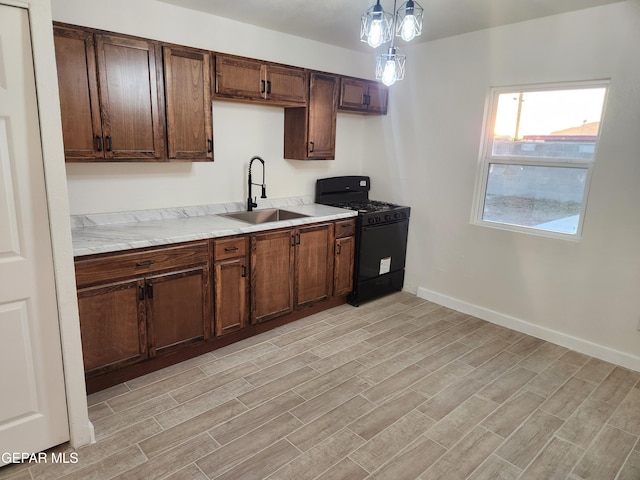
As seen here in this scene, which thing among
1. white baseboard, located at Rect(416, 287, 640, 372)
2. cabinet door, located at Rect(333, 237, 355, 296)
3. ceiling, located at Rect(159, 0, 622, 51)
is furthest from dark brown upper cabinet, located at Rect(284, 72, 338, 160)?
white baseboard, located at Rect(416, 287, 640, 372)

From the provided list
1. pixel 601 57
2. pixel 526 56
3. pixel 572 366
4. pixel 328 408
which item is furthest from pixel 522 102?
pixel 328 408

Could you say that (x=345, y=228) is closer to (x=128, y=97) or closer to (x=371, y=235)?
(x=371, y=235)

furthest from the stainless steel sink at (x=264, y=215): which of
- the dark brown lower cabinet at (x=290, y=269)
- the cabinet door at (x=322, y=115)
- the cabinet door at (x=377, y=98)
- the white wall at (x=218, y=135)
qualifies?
the cabinet door at (x=377, y=98)

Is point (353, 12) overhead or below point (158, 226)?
overhead

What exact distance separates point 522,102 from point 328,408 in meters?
2.91

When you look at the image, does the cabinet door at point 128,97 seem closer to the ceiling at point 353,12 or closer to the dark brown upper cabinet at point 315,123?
the ceiling at point 353,12

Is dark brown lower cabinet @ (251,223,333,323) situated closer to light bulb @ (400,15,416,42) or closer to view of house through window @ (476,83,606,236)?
view of house through window @ (476,83,606,236)

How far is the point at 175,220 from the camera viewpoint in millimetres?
3143

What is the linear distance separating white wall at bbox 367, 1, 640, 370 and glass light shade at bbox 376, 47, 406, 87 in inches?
59.1

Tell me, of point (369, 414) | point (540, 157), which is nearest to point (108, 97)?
point (369, 414)

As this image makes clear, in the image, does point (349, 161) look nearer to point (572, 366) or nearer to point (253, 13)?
point (253, 13)

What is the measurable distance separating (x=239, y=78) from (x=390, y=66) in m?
1.39

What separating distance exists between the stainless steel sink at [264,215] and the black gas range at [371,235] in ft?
1.81

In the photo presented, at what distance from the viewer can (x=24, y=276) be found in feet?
5.93
